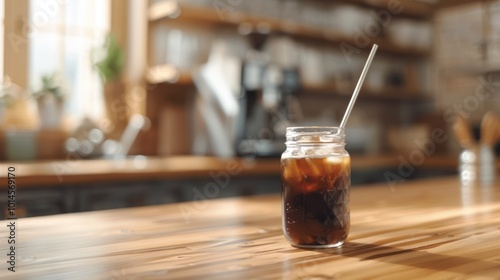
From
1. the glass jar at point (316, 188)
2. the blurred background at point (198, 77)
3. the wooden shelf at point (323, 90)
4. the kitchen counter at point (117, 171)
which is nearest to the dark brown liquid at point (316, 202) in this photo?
the glass jar at point (316, 188)

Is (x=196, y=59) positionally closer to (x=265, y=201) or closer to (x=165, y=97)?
(x=165, y=97)

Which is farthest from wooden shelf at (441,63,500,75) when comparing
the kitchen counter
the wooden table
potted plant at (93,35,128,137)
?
the wooden table

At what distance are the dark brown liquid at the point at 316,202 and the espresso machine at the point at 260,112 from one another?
2100 millimetres

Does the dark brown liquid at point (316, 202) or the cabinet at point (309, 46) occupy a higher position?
the cabinet at point (309, 46)

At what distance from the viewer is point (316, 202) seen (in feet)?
Answer: 2.65

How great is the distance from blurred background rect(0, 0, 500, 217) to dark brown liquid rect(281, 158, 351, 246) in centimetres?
146

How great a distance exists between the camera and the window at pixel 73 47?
9.82ft

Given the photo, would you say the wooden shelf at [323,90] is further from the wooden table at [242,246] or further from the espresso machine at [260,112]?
the wooden table at [242,246]

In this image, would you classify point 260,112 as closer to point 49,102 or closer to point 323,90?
point 323,90

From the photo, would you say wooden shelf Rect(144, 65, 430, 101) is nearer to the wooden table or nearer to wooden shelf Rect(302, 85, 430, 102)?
wooden shelf Rect(302, 85, 430, 102)

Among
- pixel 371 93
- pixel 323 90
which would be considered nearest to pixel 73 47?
pixel 323 90

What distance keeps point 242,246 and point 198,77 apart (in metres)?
2.40

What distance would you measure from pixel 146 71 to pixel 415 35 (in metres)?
2.50

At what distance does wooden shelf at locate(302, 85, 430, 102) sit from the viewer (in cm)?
380
